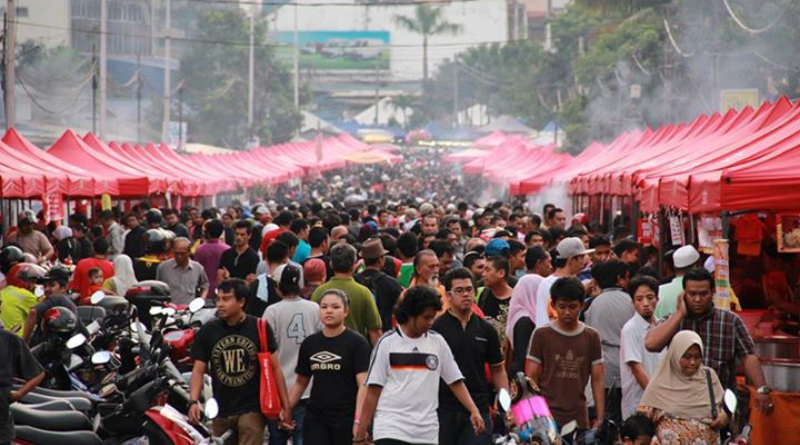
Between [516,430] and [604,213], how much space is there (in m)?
22.3

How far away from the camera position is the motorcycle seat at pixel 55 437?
359 inches

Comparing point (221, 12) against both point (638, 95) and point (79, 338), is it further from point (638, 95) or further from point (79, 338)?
point (79, 338)

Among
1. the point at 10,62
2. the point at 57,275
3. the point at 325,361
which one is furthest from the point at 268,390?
the point at 10,62

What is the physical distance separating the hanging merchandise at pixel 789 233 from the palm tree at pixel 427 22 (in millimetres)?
130174

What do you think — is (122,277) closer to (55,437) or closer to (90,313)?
(90,313)

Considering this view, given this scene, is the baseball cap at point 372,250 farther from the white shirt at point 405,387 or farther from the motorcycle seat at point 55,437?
the white shirt at point 405,387

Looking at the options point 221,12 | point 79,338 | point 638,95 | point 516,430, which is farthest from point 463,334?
point 221,12

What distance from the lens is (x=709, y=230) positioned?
41.3 feet

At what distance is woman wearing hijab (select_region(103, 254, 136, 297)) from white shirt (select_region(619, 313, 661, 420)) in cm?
705

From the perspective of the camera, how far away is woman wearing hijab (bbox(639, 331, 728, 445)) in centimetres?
805

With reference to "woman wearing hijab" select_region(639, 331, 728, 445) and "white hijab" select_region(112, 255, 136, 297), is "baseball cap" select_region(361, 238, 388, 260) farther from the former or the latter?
"white hijab" select_region(112, 255, 136, 297)

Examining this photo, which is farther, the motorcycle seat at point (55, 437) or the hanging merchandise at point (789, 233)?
the hanging merchandise at point (789, 233)

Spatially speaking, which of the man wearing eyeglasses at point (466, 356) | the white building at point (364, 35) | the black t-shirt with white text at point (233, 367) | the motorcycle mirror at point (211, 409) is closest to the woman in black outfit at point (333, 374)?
the black t-shirt with white text at point (233, 367)

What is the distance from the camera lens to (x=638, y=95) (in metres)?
→ 46.3
